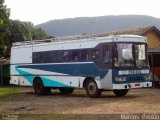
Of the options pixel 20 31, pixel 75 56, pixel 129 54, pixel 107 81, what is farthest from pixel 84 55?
pixel 20 31

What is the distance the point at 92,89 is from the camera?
826 inches

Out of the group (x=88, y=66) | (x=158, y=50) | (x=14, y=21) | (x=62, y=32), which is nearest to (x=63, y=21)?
(x=62, y=32)

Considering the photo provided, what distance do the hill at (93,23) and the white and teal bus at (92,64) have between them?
11411 centimetres

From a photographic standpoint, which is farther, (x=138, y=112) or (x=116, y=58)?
(x=116, y=58)

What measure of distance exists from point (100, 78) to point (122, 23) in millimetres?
125790

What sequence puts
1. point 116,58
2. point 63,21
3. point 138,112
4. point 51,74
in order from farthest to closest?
point 63,21 → point 51,74 → point 116,58 → point 138,112

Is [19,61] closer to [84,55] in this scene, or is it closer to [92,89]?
[84,55]

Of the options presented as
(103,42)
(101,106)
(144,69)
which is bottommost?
(101,106)

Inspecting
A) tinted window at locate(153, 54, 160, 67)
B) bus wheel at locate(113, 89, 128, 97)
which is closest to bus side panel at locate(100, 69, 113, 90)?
bus wheel at locate(113, 89, 128, 97)

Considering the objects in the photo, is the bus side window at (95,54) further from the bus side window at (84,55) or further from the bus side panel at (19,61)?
the bus side panel at (19,61)

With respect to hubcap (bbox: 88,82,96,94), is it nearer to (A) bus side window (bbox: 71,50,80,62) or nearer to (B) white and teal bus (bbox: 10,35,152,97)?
(B) white and teal bus (bbox: 10,35,152,97)

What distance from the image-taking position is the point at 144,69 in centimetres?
2105

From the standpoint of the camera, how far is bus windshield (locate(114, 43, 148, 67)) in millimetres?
20138

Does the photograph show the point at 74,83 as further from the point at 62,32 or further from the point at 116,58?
the point at 62,32
